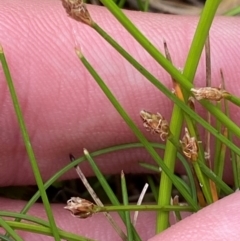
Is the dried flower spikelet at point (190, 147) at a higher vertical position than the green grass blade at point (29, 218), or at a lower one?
higher

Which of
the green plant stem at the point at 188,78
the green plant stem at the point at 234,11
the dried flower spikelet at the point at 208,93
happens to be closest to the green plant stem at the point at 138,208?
the green plant stem at the point at 188,78

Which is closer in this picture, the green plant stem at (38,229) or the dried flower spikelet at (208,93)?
the dried flower spikelet at (208,93)

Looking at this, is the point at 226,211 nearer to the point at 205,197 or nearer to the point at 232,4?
the point at 205,197

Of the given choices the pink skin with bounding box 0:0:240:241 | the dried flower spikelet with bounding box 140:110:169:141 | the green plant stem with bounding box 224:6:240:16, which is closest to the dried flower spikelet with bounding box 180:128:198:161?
the dried flower spikelet with bounding box 140:110:169:141

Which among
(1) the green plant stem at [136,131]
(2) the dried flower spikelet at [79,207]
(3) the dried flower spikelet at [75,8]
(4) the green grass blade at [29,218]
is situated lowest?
(4) the green grass blade at [29,218]

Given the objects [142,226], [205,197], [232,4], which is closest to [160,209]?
[205,197]

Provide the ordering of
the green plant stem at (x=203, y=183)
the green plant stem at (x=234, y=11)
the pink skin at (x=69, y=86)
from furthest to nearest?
1. the green plant stem at (x=234, y=11)
2. the pink skin at (x=69, y=86)
3. the green plant stem at (x=203, y=183)

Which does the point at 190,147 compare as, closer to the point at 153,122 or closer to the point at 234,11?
the point at 153,122

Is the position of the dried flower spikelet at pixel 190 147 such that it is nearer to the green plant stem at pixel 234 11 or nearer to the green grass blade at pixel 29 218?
the green grass blade at pixel 29 218

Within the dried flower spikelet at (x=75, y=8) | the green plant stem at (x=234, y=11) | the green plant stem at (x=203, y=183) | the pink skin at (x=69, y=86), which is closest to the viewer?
the dried flower spikelet at (x=75, y=8)
